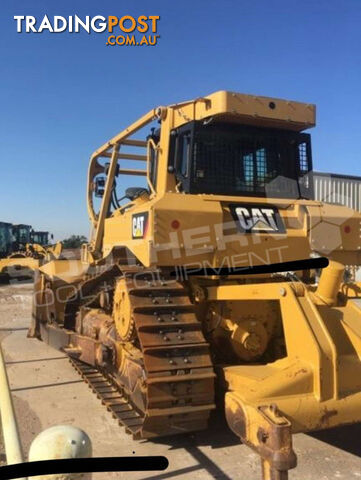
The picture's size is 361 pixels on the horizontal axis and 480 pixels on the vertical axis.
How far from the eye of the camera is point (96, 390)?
554 centimetres

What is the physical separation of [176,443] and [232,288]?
1452mm

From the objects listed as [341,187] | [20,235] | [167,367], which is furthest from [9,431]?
[20,235]

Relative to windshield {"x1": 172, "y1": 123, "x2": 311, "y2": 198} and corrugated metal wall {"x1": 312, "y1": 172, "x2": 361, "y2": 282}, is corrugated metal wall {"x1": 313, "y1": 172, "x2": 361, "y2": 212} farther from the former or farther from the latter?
windshield {"x1": 172, "y1": 123, "x2": 311, "y2": 198}

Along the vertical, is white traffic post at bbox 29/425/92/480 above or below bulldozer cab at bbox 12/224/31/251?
below

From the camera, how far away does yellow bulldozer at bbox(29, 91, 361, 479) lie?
11.3 ft

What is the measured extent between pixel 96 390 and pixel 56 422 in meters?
0.70

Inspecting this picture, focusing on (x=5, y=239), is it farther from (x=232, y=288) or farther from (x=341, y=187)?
(x=232, y=288)

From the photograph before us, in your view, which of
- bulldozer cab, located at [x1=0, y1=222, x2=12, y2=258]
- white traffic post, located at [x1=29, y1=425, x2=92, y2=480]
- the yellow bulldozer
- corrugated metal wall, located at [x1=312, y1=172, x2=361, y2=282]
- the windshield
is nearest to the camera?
white traffic post, located at [x1=29, y1=425, x2=92, y2=480]

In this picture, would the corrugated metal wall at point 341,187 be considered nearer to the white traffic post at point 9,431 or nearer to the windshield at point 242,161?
the windshield at point 242,161

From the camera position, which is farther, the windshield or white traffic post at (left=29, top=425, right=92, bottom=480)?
the windshield

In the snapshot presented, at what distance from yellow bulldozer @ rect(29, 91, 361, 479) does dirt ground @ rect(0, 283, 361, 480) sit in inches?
8.8

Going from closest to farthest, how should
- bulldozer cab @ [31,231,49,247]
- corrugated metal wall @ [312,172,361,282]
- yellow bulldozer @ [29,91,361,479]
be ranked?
yellow bulldozer @ [29,91,361,479], corrugated metal wall @ [312,172,361,282], bulldozer cab @ [31,231,49,247]

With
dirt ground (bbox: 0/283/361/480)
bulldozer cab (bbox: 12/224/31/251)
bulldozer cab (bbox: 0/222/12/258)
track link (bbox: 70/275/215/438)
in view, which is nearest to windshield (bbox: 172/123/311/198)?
track link (bbox: 70/275/215/438)

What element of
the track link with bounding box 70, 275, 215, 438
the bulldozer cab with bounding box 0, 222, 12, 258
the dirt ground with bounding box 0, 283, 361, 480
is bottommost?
the dirt ground with bounding box 0, 283, 361, 480
